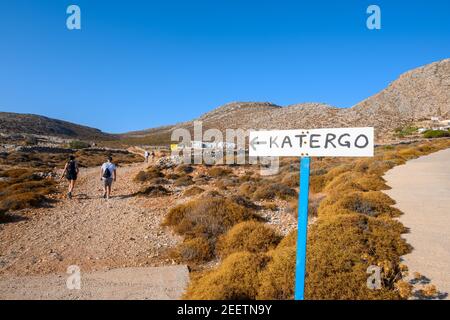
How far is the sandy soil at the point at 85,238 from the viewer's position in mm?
7527

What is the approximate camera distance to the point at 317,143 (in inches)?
150

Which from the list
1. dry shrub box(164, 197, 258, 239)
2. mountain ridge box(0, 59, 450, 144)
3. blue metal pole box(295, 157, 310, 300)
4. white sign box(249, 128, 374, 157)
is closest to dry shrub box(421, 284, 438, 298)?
blue metal pole box(295, 157, 310, 300)

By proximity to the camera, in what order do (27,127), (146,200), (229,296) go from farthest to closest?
(27,127) < (146,200) < (229,296)

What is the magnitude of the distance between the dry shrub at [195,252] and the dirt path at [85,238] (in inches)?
14.7

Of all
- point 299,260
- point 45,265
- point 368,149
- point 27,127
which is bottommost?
point 45,265

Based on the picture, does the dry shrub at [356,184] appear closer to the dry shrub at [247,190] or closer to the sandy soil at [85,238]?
the dry shrub at [247,190]

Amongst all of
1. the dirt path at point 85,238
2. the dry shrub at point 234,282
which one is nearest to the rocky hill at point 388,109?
the dirt path at point 85,238

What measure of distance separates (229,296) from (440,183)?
46.8ft

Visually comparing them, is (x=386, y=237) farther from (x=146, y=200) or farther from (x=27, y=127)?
(x=27, y=127)

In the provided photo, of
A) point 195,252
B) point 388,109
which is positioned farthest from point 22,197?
point 388,109

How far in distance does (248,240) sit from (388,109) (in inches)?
2945

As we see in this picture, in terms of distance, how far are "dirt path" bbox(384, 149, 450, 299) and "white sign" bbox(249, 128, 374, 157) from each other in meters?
2.89
